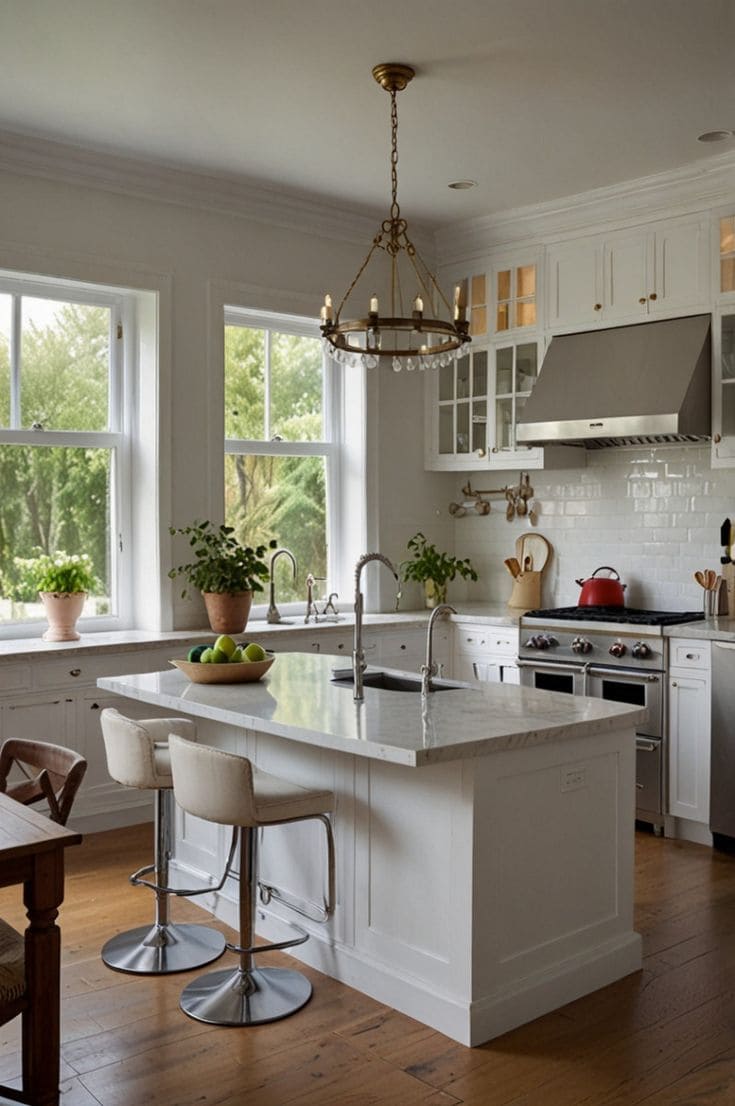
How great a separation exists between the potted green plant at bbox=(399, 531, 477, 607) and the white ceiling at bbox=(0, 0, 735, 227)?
2.15 m

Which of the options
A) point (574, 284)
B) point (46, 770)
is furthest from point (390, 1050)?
point (574, 284)

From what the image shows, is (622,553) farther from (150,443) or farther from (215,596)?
(150,443)

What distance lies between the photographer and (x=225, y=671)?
3857 millimetres

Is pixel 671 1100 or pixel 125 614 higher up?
pixel 125 614

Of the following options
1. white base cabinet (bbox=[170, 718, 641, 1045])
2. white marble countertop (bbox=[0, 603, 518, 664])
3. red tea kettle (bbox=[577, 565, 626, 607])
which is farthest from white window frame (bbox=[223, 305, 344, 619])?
white base cabinet (bbox=[170, 718, 641, 1045])

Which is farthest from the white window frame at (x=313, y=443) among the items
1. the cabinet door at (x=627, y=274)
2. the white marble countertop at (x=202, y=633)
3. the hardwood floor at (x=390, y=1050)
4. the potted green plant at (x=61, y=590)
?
the hardwood floor at (x=390, y=1050)

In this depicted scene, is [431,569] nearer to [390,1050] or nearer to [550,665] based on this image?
[550,665]

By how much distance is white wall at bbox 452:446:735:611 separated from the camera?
554 cm

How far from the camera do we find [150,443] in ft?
18.0

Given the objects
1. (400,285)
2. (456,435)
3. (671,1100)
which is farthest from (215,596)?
(671,1100)

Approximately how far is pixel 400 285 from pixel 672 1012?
4645 mm

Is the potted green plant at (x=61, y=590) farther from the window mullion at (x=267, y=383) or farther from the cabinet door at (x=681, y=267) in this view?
the cabinet door at (x=681, y=267)

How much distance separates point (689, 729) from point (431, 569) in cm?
200

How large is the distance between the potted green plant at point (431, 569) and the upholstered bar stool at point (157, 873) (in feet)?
9.08
